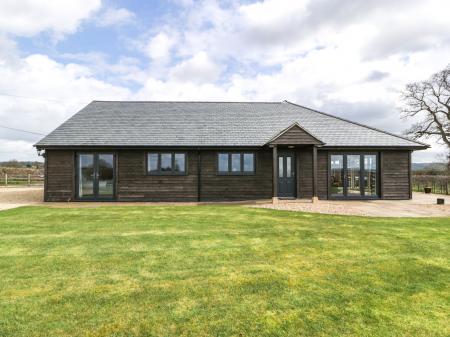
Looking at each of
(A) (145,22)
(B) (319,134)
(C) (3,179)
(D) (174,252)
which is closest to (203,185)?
(B) (319,134)

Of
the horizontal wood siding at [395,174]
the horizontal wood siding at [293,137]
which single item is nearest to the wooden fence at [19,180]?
the horizontal wood siding at [293,137]

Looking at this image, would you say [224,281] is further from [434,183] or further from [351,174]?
[434,183]

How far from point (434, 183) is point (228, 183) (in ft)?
52.7

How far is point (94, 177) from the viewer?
16906mm

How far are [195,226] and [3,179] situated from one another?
35.1 meters

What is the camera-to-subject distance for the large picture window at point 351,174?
17.3 meters

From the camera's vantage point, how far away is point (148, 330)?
329 centimetres

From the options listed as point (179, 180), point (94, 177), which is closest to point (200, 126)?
point (179, 180)

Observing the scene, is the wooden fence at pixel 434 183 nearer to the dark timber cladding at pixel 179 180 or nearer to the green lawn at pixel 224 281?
the dark timber cladding at pixel 179 180

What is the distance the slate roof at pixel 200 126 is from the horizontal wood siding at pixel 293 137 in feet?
1.33

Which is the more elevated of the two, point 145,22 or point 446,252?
point 145,22

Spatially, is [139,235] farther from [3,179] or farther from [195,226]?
[3,179]

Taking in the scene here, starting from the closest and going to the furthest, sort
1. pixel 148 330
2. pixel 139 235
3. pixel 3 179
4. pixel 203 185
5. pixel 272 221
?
1. pixel 148 330
2. pixel 139 235
3. pixel 272 221
4. pixel 203 185
5. pixel 3 179

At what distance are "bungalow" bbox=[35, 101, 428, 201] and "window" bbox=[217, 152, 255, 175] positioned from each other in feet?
0.18
